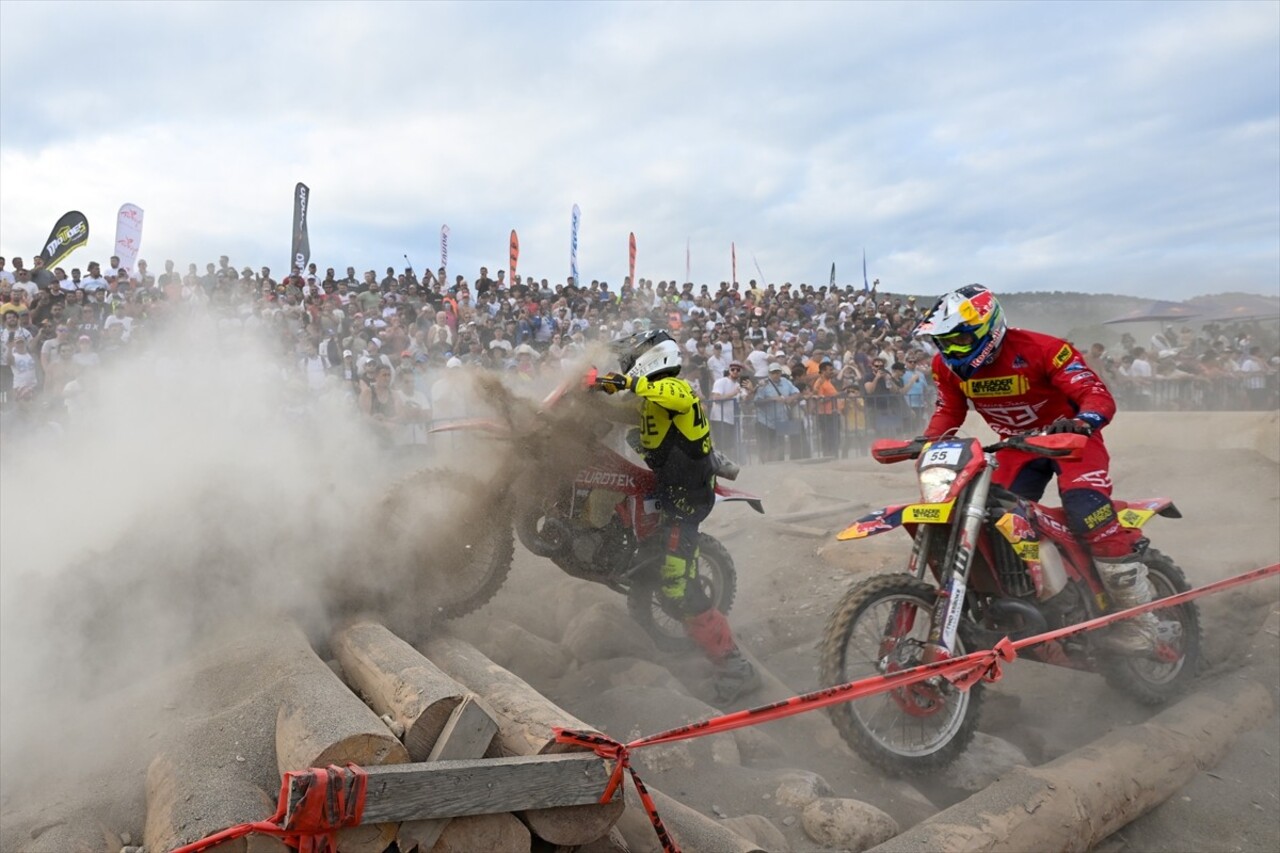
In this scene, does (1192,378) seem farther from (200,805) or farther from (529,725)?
(200,805)

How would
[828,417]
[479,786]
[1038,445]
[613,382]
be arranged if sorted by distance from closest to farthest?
[479,786], [1038,445], [613,382], [828,417]

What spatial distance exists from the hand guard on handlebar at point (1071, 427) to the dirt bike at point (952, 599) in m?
0.14

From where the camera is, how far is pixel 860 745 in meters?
4.29

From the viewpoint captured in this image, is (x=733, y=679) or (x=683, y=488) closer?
(x=733, y=679)

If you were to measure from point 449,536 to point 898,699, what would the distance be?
2.60 m

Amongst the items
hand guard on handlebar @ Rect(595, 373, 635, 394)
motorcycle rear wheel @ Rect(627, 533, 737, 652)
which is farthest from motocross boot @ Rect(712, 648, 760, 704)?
hand guard on handlebar @ Rect(595, 373, 635, 394)

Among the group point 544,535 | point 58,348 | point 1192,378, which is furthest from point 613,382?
point 1192,378

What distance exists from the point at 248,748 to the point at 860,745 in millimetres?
2588

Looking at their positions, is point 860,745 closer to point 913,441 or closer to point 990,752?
point 990,752

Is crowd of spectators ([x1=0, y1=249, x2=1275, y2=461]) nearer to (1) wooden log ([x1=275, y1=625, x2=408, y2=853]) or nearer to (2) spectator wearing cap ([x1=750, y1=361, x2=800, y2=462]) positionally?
(2) spectator wearing cap ([x1=750, y1=361, x2=800, y2=462])

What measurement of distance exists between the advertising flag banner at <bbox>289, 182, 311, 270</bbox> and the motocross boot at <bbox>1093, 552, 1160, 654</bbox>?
16.1 meters

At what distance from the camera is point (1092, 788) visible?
410 cm

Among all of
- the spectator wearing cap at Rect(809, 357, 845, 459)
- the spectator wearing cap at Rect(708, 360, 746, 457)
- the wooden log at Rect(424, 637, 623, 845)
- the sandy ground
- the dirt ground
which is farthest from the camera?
the spectator wearing cap at Rect(809, 357, 845, 459)

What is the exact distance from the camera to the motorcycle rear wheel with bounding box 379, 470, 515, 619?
5.38m
